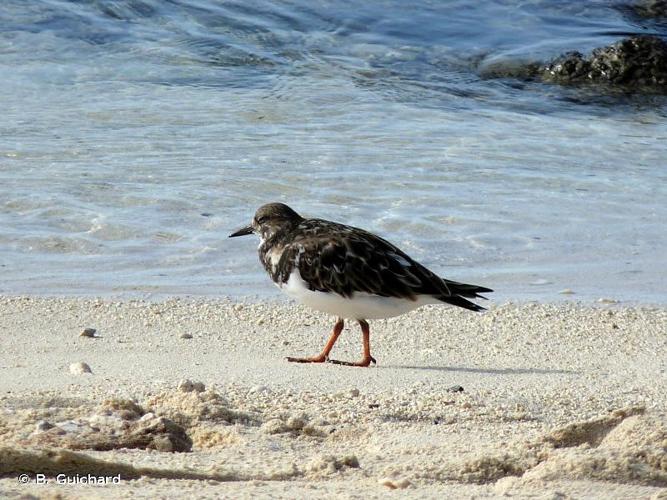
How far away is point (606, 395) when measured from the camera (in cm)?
439

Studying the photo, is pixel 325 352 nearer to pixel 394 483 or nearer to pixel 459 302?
pixel 459 302

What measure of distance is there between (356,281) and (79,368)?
3.81 ft

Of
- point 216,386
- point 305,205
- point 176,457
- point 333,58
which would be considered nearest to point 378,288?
point 216,386

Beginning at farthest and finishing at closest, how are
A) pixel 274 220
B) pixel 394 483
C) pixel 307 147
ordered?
pixel 307 147, pixel 274 220, pixel 394 483

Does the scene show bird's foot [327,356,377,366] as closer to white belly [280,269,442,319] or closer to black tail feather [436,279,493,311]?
white belly [280,269,442,319]

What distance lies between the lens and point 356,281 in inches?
190

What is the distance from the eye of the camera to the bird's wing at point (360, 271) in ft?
15.8

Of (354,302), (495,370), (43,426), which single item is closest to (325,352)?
(354,302)

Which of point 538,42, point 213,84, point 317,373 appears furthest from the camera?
point 538,42

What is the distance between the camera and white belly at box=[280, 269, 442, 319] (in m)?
4.84

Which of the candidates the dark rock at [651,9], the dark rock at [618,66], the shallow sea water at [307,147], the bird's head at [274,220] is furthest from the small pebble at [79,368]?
the dark rock at [651,9]

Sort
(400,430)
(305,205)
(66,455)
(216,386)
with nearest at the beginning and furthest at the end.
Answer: (66,455) → (400,430) → (216,386) → (305,205)

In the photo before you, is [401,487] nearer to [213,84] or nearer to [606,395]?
[606,395]

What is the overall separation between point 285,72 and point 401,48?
2077 millimetres
